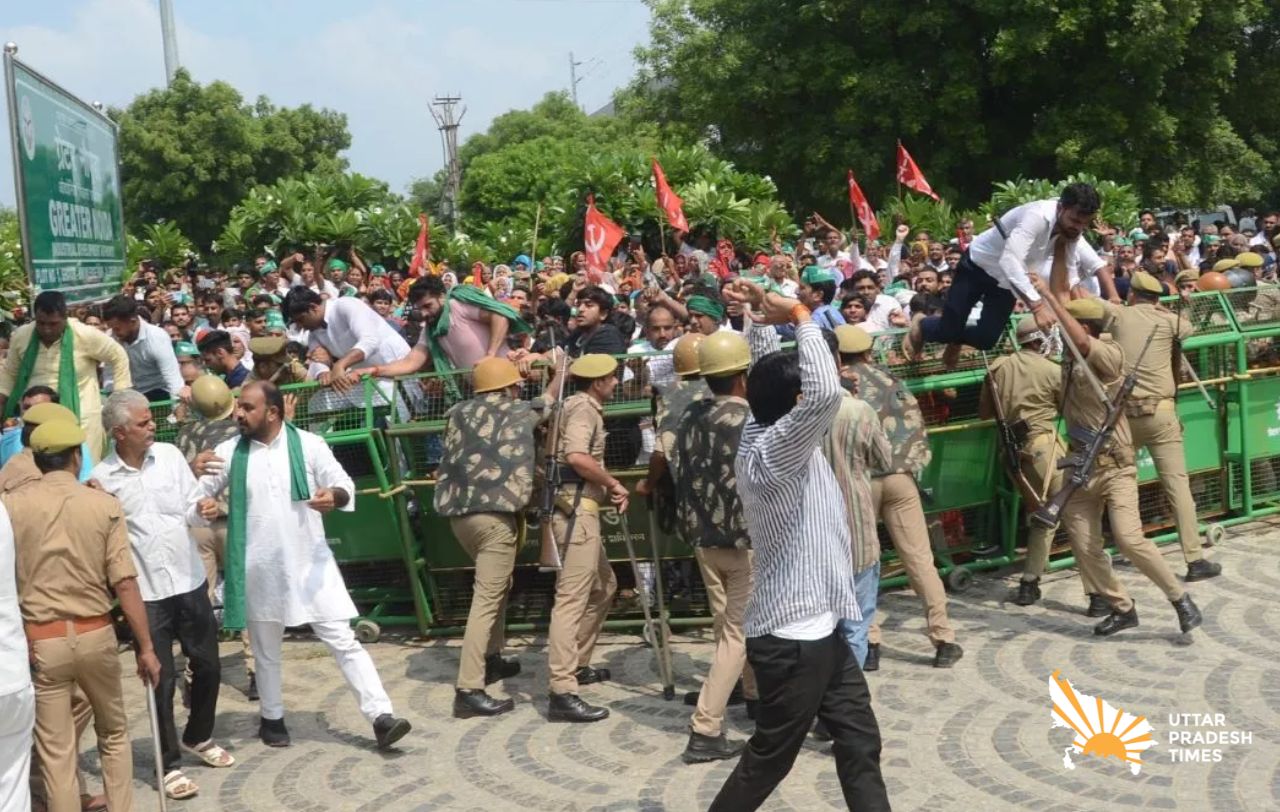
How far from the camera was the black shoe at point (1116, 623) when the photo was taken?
8.02 metres

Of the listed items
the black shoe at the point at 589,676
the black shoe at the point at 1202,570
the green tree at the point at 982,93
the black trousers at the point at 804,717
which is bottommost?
the black shoe at the point at 589,676

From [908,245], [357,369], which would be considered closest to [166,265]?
[908,245]

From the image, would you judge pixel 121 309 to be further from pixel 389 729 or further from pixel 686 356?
pixel 686 356

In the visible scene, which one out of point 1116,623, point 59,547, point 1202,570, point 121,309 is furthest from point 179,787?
point 1202,570

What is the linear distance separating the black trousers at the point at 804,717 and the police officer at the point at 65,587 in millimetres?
2512

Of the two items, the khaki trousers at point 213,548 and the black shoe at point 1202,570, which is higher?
the khaki trousers at point 213,548

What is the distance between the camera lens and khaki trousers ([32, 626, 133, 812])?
548cm

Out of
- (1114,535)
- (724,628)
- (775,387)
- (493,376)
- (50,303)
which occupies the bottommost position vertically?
(724,628)

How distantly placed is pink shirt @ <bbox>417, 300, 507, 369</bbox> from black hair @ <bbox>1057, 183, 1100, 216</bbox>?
3473 millimetres

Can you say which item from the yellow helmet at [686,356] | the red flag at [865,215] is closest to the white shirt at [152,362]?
the yellow helmet at [686,356]

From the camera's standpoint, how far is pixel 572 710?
7.28 m

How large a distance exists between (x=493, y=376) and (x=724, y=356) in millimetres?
1751

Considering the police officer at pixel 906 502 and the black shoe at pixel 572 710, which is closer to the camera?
the black shoe at pixel 572 710

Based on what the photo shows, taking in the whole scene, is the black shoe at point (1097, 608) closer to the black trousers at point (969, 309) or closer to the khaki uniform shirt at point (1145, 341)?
the khaki uniform shirt at point (1145, 341)
